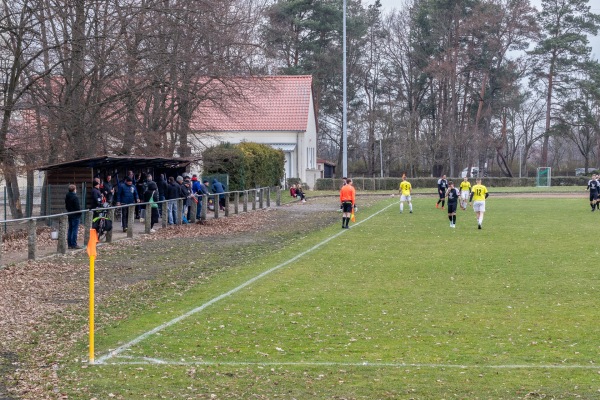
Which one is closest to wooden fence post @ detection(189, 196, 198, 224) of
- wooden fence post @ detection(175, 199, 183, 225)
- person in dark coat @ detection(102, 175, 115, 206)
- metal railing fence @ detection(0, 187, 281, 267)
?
metal railing fence @ detection(0, 187, 281, 267)

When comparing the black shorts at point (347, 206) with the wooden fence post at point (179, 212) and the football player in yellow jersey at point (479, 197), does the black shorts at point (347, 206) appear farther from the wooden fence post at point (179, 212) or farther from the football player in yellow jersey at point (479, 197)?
the wooden fence post at point (179, 212)

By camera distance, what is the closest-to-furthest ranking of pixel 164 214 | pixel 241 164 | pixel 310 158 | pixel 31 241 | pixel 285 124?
pixel 31 241 < pixel 164 214 < pixel 241 164 < pixel 285 124 < pixel 310 158

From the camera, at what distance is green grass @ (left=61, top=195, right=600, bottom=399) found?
8195 mm

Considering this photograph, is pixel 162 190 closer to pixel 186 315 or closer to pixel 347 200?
pixel 347 200

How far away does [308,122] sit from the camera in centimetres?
6512

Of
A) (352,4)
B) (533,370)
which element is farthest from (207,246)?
(352,4)

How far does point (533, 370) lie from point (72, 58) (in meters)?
20.5

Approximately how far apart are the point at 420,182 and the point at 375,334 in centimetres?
6202

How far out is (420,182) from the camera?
71.9m

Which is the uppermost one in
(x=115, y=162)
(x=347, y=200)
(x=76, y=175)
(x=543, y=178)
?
(x=115, y=162)

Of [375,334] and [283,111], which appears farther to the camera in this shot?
[283,111]

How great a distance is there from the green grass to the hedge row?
4666 centimetres

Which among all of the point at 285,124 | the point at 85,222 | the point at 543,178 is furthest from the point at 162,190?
the point at 543,178

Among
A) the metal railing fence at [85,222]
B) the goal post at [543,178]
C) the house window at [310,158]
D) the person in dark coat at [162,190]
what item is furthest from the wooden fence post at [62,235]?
the goal post at [543,178]
